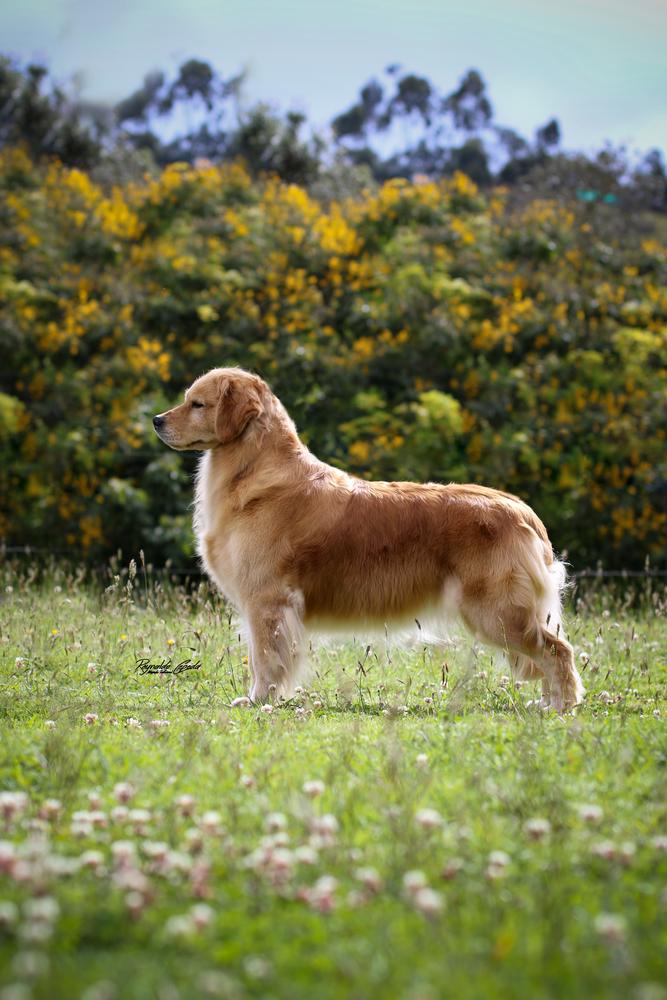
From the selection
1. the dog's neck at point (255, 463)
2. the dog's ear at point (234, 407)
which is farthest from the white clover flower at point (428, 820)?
the dog's ear at point (234, 407)

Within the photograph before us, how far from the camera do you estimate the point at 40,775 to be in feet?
11.8

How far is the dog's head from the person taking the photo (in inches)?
219

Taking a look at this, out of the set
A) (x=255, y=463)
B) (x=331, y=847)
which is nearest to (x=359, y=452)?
(x=255, y=463)

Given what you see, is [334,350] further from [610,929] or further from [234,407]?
[610,929]

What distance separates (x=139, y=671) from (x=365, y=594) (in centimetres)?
146

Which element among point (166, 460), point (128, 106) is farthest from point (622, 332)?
point (128, 106)

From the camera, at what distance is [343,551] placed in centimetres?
545

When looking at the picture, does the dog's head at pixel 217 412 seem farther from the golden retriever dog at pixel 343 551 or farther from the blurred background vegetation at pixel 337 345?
the blurred background vegetation at pixel 337 345

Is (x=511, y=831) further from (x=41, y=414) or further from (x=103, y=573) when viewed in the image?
(x=41, y=414)

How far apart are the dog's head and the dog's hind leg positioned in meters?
0.97

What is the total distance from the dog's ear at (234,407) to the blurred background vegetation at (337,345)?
14.5ft

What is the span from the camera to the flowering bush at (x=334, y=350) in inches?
404

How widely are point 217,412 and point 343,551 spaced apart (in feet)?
3.46

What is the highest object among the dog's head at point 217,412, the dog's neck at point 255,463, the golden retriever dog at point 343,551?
the dog's head at point 217,412
